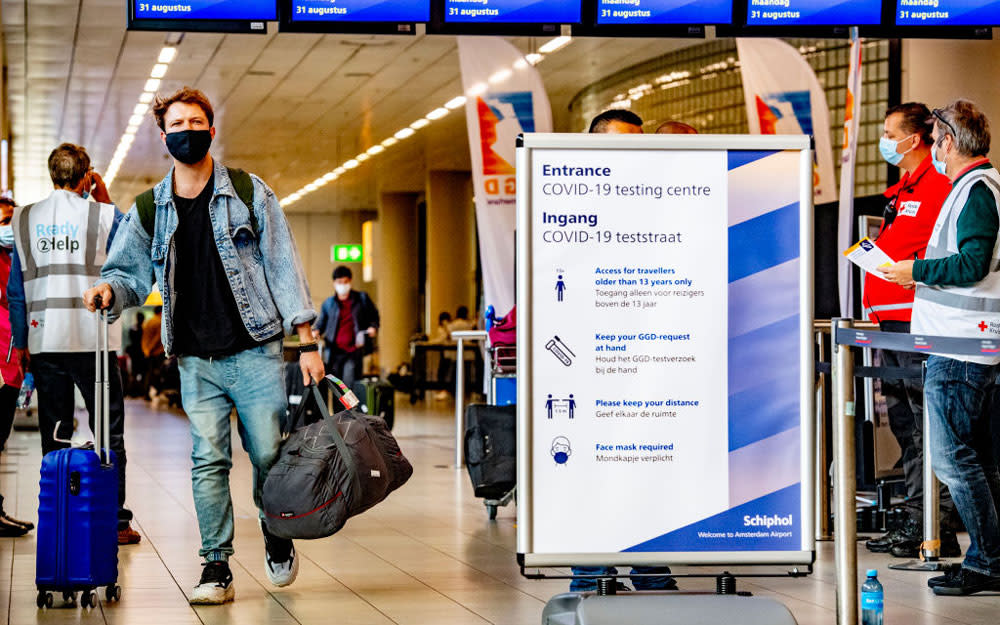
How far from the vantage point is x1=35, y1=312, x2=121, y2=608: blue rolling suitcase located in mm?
4844

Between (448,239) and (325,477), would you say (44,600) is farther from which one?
(448,239)

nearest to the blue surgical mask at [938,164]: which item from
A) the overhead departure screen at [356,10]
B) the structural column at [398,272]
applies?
the overhead departure screen at [356,10]

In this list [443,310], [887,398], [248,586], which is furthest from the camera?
[443,310]

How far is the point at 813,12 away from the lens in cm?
808

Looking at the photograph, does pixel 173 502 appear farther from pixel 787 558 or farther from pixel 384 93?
pixel 384 93

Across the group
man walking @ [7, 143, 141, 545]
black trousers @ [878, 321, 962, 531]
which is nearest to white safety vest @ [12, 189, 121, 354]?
man walking @ [7, 143, 141, 545]

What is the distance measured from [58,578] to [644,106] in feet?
46.8

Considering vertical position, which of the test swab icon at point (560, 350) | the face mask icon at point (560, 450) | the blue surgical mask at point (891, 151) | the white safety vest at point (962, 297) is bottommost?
the face mask icon at point (560, 450)

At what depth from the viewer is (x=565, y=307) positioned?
3.86 m

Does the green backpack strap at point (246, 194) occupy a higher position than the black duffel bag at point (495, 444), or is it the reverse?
the green backpack strap at point (246, 194)

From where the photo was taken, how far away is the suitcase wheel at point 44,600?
4.87 metres

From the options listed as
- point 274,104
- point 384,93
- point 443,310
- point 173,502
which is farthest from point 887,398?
point 443,310

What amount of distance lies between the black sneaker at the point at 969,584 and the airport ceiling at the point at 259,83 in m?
11.2

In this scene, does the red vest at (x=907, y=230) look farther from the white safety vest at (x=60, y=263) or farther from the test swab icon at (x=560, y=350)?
the white safety vest at (x=60, y=263)
